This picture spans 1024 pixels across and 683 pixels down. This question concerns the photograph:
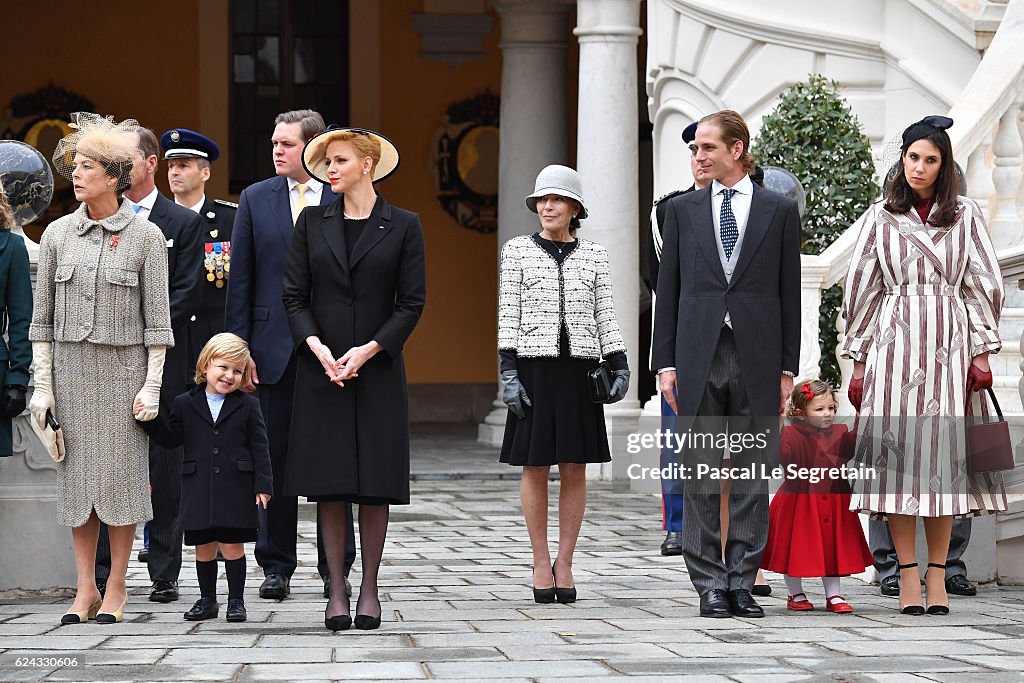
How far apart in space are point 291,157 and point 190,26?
10.4 metres

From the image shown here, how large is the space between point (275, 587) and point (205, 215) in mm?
1824

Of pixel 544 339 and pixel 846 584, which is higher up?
pixel 544 339

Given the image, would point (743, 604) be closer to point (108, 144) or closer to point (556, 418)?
point (556, 418)

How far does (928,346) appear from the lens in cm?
677

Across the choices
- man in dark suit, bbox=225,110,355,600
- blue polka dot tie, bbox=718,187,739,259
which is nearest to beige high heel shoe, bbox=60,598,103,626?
man in dark suit, bbox=225,110,355,600

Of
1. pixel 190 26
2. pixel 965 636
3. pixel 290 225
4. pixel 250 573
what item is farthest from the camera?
pixel 190 26

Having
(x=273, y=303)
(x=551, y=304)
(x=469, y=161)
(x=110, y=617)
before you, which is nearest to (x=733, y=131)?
(x=551, y=304)

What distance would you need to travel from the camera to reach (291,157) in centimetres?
755

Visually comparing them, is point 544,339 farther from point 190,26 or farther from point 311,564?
point 190,26

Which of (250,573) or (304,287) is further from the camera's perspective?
(250,573)

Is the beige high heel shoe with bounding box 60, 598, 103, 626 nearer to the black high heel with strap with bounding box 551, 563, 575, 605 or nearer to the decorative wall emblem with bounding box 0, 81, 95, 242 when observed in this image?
the black high heel with strap with bounding box 551, 563, 575, 605

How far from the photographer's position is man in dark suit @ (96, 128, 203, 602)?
284 inches

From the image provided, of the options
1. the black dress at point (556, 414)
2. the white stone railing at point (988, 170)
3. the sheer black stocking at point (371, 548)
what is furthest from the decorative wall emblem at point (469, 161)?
the sheer black stocking at point (371, 548)

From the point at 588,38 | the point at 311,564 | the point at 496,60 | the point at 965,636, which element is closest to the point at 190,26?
the point at 496,60
